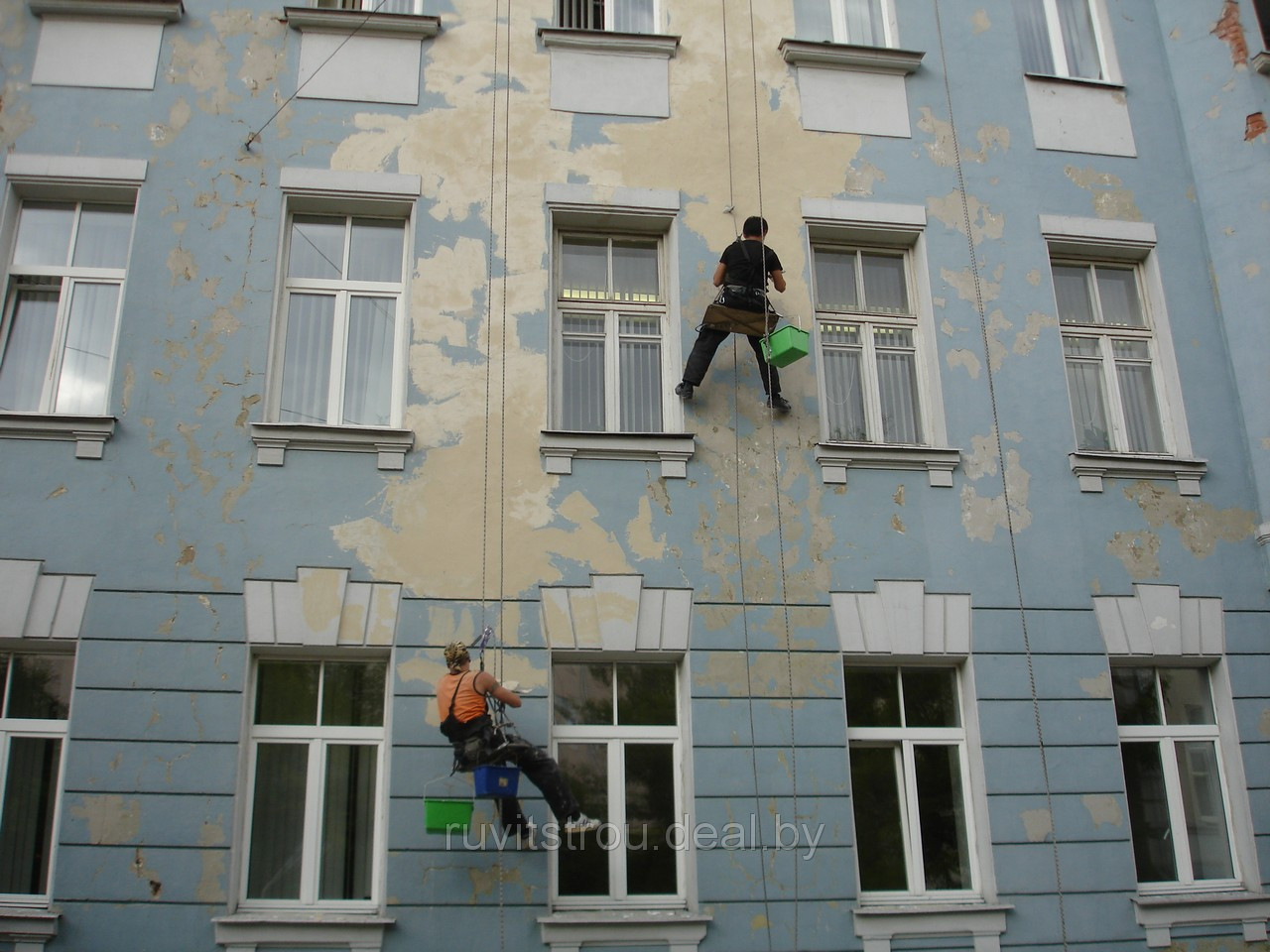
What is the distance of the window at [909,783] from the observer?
24.4 feet

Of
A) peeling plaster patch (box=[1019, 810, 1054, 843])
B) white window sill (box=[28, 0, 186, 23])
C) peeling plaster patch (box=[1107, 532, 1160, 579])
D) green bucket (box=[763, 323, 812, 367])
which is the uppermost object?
white window sill (box=[28, 0, 186, 23])

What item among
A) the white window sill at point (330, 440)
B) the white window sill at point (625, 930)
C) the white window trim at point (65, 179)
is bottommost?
the white window sill at point (625, 930)

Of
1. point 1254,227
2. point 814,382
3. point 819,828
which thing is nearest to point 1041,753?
point 819,828

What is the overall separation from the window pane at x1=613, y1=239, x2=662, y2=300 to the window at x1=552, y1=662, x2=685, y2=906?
2.87 metres

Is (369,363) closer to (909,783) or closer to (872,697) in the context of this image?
(872,697)

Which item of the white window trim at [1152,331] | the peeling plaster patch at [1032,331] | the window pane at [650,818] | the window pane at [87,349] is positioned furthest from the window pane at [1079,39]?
the window pane at [87,349]

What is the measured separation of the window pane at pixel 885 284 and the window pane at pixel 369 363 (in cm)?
372

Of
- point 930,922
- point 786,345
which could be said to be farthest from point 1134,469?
point 930,922

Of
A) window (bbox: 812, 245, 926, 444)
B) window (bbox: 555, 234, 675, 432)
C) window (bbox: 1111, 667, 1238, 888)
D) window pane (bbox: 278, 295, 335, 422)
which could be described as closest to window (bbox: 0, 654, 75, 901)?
window pane (bbox: 278, 295, 335, 422)

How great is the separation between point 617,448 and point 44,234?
4546 mm

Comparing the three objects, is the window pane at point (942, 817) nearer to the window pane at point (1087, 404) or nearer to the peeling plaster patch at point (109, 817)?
the window pane at point (1087, 404)

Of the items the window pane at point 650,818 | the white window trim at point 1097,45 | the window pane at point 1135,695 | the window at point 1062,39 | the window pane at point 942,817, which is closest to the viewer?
the window pane at point 650,818

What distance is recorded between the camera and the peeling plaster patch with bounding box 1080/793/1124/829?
7488 mm

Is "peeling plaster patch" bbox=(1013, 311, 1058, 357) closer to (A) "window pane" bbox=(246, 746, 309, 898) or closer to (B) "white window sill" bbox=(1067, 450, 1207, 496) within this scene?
(B) "white window sill" bbox=(1067, 450, 1207, 496)
